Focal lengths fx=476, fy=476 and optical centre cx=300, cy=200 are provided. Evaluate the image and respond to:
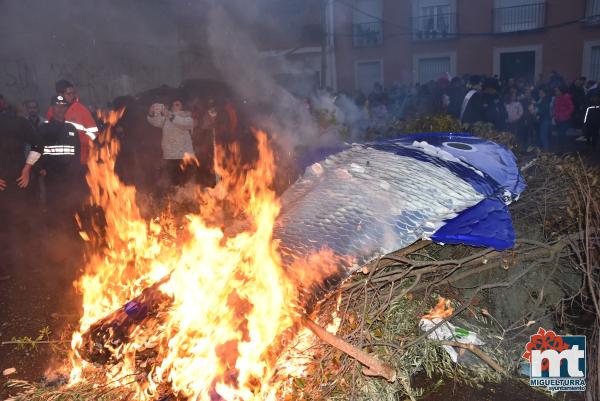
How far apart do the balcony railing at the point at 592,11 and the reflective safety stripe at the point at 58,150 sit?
58.1 ft

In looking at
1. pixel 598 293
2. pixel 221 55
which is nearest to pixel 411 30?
pixel 221 55

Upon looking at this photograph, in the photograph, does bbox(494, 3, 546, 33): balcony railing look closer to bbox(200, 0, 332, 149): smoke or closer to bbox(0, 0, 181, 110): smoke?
bbox(200, 0, 332, 149): smoke

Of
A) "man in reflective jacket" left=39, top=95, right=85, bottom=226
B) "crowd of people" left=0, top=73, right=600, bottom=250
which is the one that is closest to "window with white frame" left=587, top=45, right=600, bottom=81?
"crowd of people" left=0, top=73, right=600, bottom=250

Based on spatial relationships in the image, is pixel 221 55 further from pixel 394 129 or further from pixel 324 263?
pixel 324 263

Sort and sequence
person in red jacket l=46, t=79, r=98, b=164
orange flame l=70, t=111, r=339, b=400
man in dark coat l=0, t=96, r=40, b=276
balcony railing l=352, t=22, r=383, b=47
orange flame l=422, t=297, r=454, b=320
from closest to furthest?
orange flame l=70, t=111, r=339, b=400, orange flame l=422, t=297, r=454, b=320, man in dark coat l=0, t=96, r=40, b=276, person in red jacket l=46, t=79, r=98, b=164, balcony railing l=352, t=22, r=383, b=47

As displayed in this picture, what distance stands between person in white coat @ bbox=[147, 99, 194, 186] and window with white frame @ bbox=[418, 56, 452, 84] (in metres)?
15.5

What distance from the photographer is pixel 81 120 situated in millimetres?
6578

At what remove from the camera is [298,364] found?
2852 millimetres

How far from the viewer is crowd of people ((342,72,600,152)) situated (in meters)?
11.3

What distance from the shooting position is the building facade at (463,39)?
1723 centimetres

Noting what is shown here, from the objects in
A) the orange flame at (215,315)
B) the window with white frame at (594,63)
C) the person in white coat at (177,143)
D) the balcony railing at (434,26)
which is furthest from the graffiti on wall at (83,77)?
the window with white frame at (594,63)

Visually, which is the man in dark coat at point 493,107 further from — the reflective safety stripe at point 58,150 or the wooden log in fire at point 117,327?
the wooden log in fire at point 117,327

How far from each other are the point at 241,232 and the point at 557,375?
237cm

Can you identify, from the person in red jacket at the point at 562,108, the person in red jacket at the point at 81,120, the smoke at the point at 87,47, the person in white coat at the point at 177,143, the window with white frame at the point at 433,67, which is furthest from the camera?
Result: the window with white frame at the point at 433,67
